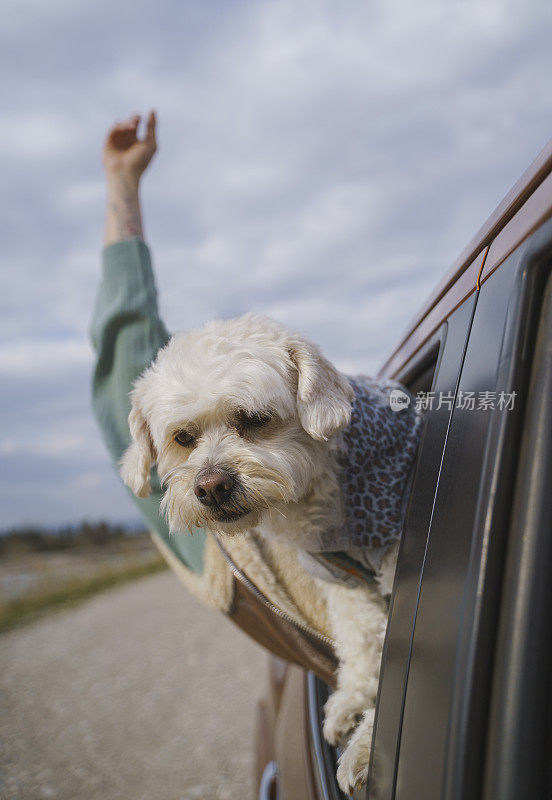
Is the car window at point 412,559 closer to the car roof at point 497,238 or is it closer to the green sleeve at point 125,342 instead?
the car roof at point 497,238

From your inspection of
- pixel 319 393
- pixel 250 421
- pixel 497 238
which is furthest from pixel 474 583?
pixel 250 421

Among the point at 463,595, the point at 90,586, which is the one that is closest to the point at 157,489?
the point at 463,595

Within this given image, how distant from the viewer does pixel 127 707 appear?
24.9ft

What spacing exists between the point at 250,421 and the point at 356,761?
36.4 inches

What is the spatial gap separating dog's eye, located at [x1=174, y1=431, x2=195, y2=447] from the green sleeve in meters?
0.34

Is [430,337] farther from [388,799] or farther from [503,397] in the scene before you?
[388,799]

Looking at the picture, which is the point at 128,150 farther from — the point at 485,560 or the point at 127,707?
the point at 127,707

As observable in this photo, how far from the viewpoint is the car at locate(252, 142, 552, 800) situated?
762 mm

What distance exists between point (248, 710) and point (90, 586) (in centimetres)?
813

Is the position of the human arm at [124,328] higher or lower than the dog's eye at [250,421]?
higher

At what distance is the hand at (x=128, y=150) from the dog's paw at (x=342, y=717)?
7.04 ft

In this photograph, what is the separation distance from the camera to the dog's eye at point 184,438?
5.75ft
